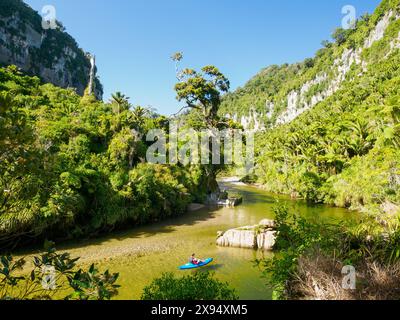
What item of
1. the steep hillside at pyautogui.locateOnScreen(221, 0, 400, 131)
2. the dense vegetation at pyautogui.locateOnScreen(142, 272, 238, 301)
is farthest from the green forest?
the steep hillside at pyautogui.locateOnScreen(221, 0, 400, 131)

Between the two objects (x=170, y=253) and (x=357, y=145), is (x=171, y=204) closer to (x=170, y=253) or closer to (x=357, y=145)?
(x=170, y=253)

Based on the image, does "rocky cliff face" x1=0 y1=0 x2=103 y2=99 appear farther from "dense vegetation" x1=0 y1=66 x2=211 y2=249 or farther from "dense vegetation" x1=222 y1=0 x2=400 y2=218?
"dense vegetation" x1=222 y1=0 x2=400 y2=218

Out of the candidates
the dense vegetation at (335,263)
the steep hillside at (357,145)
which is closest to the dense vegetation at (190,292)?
the dense vegetation at (335,263)

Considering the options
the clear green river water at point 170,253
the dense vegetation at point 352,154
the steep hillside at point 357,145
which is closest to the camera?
the clear green river water at point 170,253

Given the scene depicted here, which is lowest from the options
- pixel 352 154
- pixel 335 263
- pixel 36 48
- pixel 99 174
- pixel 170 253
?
pixel 170 253

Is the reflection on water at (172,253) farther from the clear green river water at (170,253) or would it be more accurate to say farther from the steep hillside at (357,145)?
the steep hillside at (357,145)

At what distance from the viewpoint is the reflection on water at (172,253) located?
14539 mm

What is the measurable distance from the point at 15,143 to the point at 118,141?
26.5 m

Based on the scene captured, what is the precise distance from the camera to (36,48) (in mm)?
91125

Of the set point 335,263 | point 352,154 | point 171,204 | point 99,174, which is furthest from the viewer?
point 352,154

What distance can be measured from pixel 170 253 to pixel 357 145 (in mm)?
31866

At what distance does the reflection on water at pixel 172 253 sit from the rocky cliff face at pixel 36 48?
7493cm

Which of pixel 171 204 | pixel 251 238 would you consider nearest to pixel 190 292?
pixel 251 238

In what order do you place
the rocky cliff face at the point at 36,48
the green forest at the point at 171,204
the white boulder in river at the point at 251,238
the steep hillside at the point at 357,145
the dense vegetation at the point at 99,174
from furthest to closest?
the rocky cliff face at the point at 36,48, the steep hillside at the point at 357,145, the dense vegetation at the point at 99,174, the white boulder in river at the point at 251,238, the green forest at the point at 171,204
